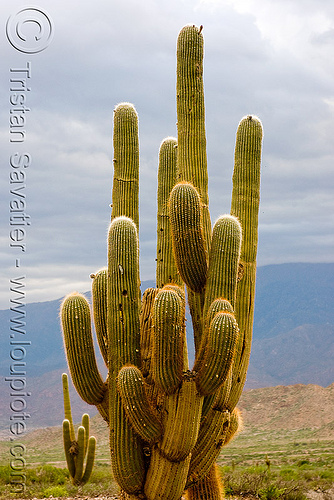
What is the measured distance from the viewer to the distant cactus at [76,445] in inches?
586

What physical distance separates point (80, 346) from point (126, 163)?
116 inches

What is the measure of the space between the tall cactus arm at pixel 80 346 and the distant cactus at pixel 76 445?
20.5 ft

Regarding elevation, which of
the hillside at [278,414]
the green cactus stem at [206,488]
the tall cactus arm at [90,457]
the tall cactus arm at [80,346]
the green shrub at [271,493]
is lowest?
the hillside at [278,414]

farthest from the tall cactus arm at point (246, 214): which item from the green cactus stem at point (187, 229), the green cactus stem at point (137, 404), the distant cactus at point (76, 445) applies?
the distant cactus at point (76, 445)

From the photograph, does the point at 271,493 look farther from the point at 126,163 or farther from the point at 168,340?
the point at 126,163

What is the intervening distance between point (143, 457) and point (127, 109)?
5155 millimetres

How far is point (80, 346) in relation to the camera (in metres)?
8.38

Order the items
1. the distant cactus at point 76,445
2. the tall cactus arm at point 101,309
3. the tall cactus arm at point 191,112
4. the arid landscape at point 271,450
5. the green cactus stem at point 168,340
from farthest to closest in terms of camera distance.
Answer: the arid landscape at point 271,450 → the distant cactus at point 76,445 → the tall cactus arm at point 191,112 → the tall cactus arm at point 101,309 → the green cactus stem at point 168,340

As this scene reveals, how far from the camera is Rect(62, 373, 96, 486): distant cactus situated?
14875 mm

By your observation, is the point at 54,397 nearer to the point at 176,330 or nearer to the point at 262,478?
Answer: the point at 262,478

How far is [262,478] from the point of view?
17531 mm

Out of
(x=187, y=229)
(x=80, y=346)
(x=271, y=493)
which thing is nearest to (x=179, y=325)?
(x=187, y=229)

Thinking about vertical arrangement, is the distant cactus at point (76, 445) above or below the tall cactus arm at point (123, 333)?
below

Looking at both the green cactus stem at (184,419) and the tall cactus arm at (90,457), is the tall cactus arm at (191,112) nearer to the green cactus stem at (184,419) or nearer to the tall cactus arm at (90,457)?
the green cactus stem at (184,419)
